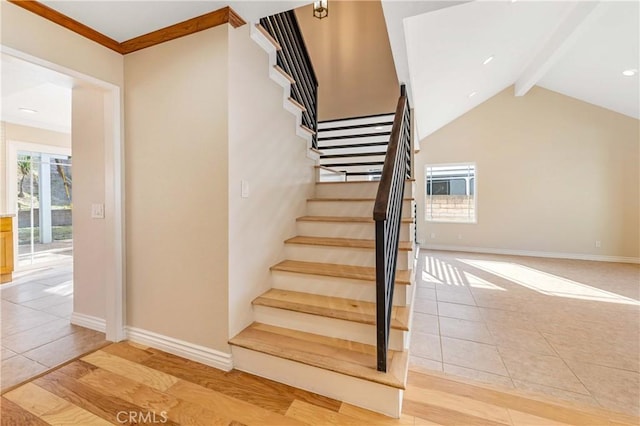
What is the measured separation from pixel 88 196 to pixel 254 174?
1490 mm

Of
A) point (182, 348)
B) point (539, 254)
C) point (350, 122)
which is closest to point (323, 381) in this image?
point (182, 348)

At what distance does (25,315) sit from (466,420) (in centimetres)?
380

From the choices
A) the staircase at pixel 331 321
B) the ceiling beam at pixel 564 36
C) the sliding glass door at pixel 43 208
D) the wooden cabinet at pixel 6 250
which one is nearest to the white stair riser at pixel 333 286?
the staircase at pixel 331 321

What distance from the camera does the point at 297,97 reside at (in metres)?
2.79

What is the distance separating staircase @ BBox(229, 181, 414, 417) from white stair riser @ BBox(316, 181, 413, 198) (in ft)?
0.82

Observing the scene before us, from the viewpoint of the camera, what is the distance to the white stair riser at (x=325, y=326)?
1658 millimetres

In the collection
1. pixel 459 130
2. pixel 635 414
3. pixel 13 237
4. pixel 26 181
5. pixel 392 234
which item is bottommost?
pixel 635 414

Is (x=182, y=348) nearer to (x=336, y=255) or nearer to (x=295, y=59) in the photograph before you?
(x=336, y=255)

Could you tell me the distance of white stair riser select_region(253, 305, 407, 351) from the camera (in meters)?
1.66

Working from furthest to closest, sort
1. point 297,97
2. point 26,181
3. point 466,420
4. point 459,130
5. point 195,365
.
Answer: point 459,130
point 26,181
point 297,97
point 195,365
point 466,420

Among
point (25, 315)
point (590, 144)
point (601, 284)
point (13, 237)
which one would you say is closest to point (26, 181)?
point (13, 237)

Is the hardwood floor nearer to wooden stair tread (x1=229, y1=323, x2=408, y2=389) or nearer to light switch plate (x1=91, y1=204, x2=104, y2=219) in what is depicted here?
wooden stair tread (x1=229, y1=323, x2=408, y2=389)

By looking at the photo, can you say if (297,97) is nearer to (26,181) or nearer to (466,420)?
(466,420)

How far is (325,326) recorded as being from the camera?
1.80 meters
